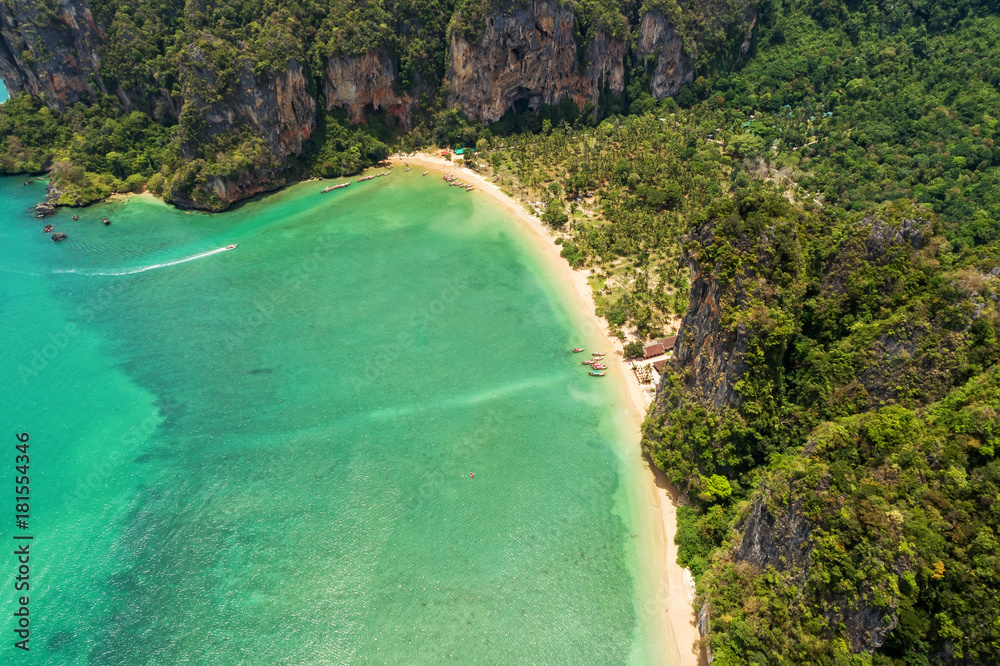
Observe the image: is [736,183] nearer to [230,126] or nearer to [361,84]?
[361,84]

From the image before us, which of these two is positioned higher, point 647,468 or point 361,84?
point 361,84

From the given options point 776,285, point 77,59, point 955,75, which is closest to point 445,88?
point 77,59

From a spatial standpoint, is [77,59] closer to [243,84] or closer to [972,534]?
[243,84]

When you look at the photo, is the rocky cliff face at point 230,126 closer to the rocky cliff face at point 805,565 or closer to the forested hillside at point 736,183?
the forested hillside at point 736,183

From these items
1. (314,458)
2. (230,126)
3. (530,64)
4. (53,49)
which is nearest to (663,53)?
(530,64)

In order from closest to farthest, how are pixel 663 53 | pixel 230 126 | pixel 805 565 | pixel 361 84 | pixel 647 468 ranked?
pixel 805 565
pixel 647 468
pixel 230 126
pixel 361 84
pixel 663 53

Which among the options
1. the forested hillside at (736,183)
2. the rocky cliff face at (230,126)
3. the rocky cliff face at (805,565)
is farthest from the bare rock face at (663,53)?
the rocky cliff face at (805,565)

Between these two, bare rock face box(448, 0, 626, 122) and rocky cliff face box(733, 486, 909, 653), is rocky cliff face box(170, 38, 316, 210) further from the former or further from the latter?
rocky cliff face box(733, 486, 909, 653)
